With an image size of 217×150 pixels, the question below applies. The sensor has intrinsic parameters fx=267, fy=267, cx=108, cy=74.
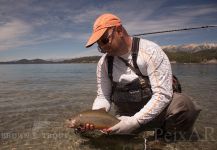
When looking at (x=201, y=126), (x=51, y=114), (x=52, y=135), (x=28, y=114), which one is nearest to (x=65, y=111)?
(x=51, y=114)

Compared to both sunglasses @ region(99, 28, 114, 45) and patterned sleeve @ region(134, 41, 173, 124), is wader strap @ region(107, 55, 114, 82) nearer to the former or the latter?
sunglasses @ region(99, 28, 114, 45)

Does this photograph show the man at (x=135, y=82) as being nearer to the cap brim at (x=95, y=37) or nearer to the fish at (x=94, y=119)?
the cap brim at (x=95, y=37)

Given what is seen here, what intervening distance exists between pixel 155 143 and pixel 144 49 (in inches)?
87.5

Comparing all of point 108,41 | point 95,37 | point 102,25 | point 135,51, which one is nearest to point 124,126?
point 135,51

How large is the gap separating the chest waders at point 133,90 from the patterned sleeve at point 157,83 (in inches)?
14.8

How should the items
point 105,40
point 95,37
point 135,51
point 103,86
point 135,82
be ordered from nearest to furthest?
1. point 95,37
2. point 105,40
3. point 135,51
4. point 135,82
5. point 103,86

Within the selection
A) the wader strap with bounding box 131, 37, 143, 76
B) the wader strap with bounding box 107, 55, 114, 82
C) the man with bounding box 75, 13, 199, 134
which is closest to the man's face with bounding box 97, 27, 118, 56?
the man with bounding box 75, 13, 199, 134

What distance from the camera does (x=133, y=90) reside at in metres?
5.74

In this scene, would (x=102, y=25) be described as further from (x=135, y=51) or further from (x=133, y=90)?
(x=133, y=90)

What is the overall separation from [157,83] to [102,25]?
151cm

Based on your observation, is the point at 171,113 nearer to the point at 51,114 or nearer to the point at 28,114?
the point at 51,114

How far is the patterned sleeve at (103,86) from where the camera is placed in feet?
19.9

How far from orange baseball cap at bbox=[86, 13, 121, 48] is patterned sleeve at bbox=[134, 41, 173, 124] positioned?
889 millimetres

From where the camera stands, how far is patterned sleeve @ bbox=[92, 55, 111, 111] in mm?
6055
